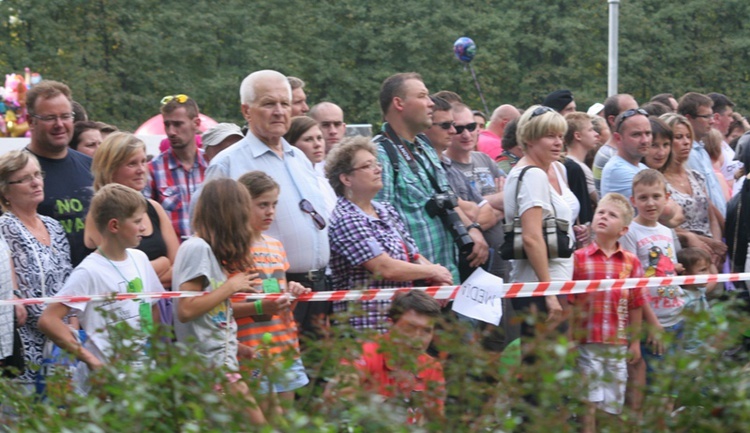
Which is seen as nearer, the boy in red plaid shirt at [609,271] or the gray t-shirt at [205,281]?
the gray t-shirt at [205,281]

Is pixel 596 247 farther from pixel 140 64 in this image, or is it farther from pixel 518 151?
pixel 140 64

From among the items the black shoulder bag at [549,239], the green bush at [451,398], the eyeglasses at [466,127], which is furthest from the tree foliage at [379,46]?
the green bush at [451,398]

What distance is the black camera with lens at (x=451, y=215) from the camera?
656 cm

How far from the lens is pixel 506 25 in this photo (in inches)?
1281

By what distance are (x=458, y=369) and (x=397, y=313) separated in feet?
6.85

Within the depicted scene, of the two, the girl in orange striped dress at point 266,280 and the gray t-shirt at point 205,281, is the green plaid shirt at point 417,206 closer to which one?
the girl in orange striped dress at point 266,280

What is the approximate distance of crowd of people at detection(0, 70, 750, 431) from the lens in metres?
5.09

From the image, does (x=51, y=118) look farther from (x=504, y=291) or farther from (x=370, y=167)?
(x=504, y=291)

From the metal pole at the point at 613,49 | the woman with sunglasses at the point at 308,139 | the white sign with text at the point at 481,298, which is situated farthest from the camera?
the metal pole at the point at 613,49

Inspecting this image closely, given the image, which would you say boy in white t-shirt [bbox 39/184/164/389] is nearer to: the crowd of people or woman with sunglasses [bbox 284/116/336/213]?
the crowd of people

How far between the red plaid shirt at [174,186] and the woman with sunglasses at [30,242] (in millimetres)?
1281

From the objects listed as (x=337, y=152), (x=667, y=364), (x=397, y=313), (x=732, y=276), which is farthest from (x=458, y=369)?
(x=732, y=276)

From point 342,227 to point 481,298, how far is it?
2.75ft

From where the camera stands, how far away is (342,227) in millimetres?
6074
